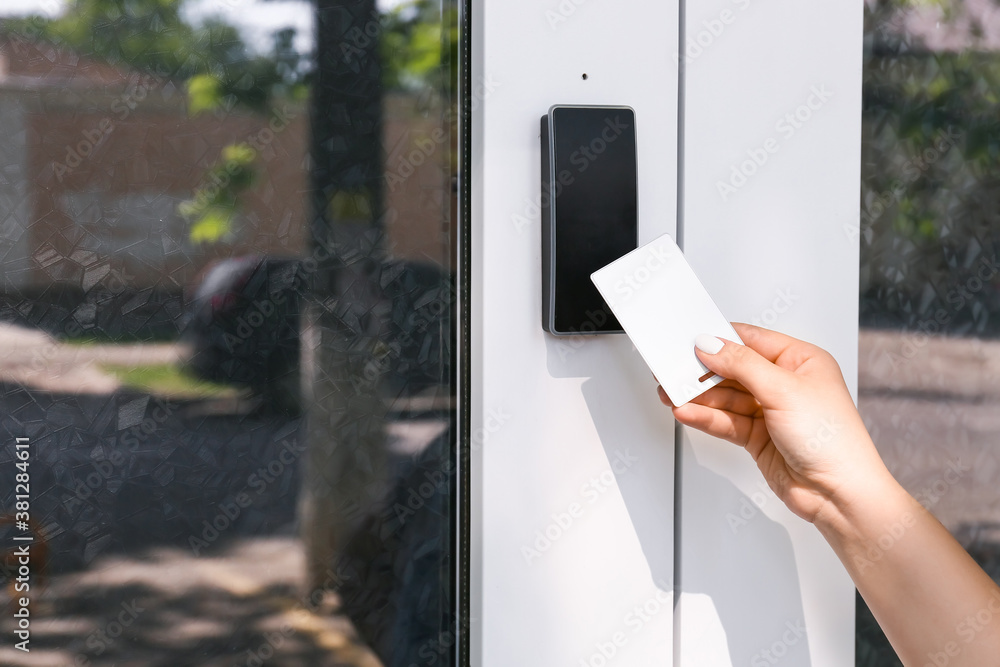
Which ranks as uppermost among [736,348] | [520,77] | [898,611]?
[520,77]

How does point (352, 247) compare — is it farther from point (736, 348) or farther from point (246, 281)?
point (736, 348)

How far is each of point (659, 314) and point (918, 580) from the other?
0.27m

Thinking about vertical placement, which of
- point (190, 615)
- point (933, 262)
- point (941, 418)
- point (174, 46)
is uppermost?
point (174, 46)

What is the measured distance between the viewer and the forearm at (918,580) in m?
0.46

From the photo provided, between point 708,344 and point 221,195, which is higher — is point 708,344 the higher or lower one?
the lower one

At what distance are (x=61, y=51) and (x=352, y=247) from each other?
9.6 inches

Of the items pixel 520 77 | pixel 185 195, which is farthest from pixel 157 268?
pixel 520 77

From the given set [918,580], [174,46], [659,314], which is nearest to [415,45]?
[174,46]

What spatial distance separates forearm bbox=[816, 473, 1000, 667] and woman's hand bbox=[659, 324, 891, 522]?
0.06 feet

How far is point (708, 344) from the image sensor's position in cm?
46

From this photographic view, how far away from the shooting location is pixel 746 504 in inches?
21.1

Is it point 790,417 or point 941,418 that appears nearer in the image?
point 790,417

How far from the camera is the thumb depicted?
1.48 feet

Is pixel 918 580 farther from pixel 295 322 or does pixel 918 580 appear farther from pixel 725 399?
pixel 295 322
